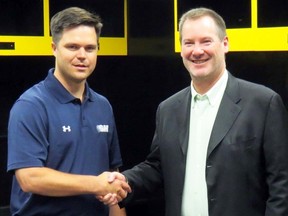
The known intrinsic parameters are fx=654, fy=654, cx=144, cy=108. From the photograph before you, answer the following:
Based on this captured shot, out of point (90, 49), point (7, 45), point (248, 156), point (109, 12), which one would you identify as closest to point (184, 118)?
point (248, 156)

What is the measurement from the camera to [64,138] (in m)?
1.72

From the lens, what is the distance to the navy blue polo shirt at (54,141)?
5.57 feet

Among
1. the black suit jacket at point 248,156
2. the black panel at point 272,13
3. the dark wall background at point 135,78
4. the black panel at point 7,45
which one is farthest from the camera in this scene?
the dark wall background at point 135,78

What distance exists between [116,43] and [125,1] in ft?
0.68

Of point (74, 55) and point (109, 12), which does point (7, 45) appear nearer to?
point (109, 12)

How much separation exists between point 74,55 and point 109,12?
4.19 feet

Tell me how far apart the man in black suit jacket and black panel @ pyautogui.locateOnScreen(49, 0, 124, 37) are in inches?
49.2

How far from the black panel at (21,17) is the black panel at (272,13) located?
93 centimetres

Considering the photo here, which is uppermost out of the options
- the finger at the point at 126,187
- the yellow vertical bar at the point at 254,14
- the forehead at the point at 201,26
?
the yellow vertical bar at the point at 254,14

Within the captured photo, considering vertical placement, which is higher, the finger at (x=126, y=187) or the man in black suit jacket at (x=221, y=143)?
the man in black suit jacket at (x=221, y=143)

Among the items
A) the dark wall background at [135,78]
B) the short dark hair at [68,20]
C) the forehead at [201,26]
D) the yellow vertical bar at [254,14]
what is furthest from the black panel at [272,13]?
the short dark hair at [68,20]

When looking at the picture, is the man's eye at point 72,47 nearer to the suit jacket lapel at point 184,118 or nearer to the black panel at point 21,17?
the suit jacket lapel at point 184,118

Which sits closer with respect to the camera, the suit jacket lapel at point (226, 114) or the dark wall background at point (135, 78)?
the suit jacket lapel at point (226, 114)

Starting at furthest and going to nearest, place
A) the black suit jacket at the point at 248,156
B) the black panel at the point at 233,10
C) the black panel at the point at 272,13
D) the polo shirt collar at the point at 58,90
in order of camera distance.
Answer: the black panel at the point at 233,10 < the black panel at the point at 272,13 < the polo shirt collar at the point at 58,90 < the black suit jacket at the point at 248,156
